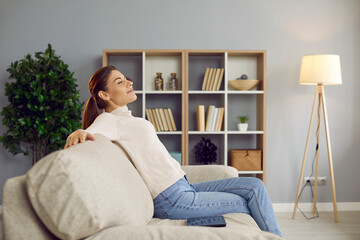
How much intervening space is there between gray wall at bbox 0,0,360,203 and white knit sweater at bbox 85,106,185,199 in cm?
216

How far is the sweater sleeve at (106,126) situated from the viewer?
1568 millimetres

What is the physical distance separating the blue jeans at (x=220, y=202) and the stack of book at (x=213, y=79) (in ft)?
5.96

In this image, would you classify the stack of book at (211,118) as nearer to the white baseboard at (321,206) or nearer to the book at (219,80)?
the book at (219,80)

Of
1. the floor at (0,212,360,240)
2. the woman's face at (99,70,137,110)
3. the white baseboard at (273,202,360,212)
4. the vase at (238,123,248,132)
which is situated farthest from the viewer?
the white baseboard at (273,202,360,212)

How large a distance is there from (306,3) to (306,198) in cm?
207

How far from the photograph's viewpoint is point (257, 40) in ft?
12.4

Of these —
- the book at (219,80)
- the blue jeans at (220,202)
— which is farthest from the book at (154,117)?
the blue jeans at (220,202)

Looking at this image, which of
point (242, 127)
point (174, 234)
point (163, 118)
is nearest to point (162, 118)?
point (163, 118)

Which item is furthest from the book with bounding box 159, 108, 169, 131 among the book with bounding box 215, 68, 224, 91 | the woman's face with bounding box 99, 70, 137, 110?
the woman's face with bounding box 99, 70, 137, 110

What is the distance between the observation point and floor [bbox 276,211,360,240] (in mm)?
3010

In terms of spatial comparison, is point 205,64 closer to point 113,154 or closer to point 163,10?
point 163,10

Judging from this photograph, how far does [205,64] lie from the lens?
12.4 ft

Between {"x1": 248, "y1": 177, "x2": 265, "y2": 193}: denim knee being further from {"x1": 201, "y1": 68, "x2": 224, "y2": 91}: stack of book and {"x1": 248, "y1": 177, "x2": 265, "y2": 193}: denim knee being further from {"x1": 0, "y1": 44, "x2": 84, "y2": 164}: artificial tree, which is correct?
{"x1": 0, "y1": 44, "x2": 84, "y2": 164}: artificial tree

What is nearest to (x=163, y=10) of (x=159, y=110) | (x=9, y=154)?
(x=159, y=110)
